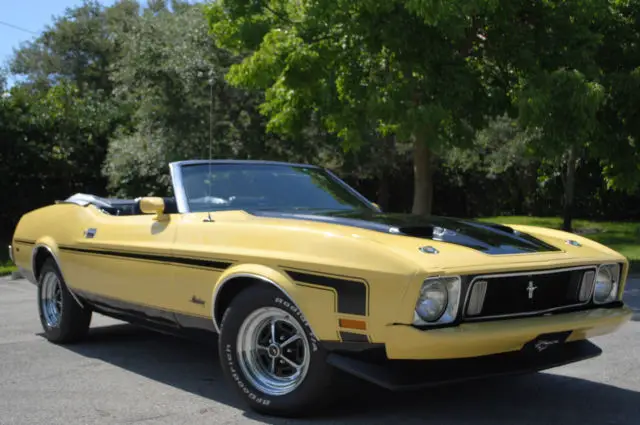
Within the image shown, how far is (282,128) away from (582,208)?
67.0 ft

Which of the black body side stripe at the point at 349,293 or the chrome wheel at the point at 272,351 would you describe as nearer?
the black body side stripe at the point at 349,293

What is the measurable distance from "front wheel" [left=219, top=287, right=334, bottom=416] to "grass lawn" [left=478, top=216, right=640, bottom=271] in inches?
469

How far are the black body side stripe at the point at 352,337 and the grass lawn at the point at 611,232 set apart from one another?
12171 millimetres

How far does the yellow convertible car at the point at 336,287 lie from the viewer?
3.97m

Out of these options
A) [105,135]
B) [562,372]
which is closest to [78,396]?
[562,372]

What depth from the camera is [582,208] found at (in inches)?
1200

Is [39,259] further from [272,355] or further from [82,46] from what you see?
[82,46]

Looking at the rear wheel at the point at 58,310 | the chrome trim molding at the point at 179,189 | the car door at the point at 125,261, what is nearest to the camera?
the car door at the point at 125,261

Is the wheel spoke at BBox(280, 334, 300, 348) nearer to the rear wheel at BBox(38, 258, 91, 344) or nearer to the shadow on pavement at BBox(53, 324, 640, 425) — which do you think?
the shadow on pavement at BBox(53, 324, 640, 425)

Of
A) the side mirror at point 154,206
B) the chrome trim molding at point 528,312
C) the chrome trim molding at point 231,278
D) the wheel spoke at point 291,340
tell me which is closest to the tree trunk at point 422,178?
the side mirror at point 154,206

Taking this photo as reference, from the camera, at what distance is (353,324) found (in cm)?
401

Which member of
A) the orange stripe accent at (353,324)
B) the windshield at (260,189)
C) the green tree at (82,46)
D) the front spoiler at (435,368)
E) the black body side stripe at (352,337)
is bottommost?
the front spoiler at (435,368)

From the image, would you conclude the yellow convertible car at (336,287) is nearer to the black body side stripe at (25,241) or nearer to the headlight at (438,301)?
the headlight at (438,301)

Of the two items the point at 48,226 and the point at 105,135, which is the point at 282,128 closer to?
the point at 48,226
